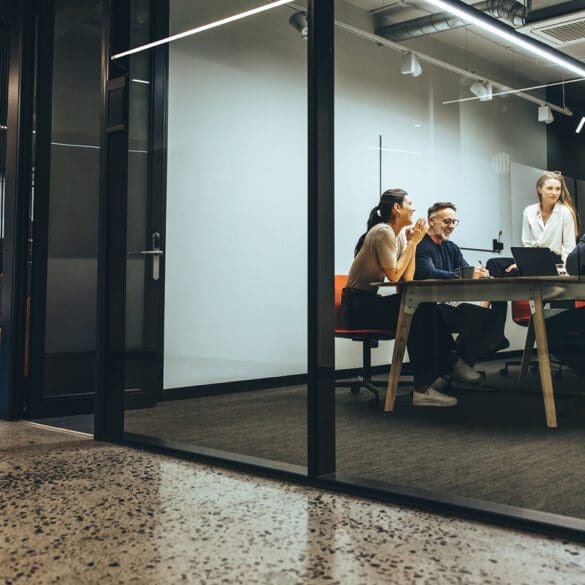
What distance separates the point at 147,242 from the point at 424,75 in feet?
6.00

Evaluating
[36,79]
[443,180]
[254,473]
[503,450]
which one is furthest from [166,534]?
[36,79]

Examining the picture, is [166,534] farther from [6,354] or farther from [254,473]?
[6,354]

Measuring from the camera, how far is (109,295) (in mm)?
3402

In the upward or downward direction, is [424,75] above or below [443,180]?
above

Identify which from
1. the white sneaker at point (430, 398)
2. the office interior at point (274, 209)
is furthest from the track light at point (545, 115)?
the white sneaker at point (430, 398)

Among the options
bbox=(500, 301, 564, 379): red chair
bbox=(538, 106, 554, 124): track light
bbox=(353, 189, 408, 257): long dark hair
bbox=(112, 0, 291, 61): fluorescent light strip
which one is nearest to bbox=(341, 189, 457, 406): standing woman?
bbox=(353, 189, 408, 257): long dark hair

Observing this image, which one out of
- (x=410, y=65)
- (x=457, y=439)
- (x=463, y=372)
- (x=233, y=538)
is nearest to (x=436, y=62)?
(x=410, y=65)

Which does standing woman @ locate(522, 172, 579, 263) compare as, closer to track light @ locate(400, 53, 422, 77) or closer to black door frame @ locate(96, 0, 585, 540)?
track light @ locate(400, 53, 422, 77)

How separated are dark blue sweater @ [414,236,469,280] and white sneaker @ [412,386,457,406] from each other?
1.23 ft

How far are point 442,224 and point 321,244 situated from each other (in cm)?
53

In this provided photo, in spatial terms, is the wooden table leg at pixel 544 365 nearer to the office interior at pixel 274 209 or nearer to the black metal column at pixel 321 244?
the office interior at pixel 274 209

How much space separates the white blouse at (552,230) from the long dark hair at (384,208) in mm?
437

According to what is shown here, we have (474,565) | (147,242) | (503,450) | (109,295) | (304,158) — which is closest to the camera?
(474,565)

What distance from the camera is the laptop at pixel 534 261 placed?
2.03 metres
